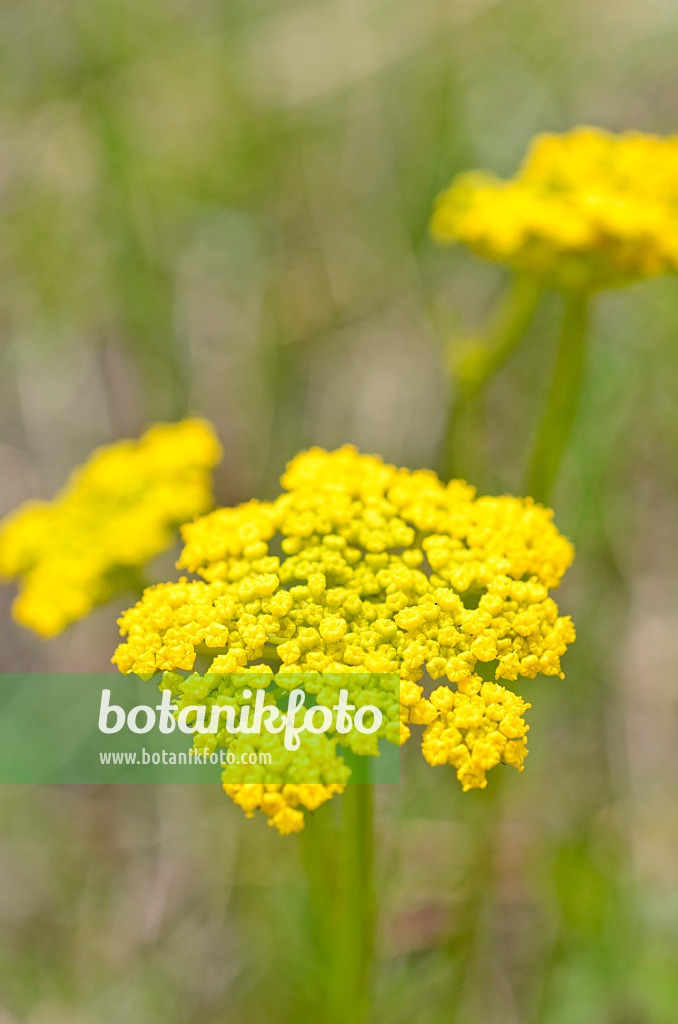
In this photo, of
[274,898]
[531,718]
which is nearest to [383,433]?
[531,718]

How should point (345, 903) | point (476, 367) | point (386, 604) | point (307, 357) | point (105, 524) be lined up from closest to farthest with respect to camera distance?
point (386, 604)
point (345, 903)
point (105, 524)
point (476, 367)
point (307, 357)

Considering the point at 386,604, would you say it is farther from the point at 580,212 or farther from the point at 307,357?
the point at 307,357

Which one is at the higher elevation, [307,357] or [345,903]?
[307,357]

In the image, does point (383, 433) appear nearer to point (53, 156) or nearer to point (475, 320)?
point (475, 320)

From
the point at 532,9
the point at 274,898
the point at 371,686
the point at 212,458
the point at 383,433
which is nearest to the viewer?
the point at 371,686

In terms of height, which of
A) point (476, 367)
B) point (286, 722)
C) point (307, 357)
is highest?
point (307, 357)

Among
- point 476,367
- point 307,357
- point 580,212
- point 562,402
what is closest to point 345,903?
point 562,402

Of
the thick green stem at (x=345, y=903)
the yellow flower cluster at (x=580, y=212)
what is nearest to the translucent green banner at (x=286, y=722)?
the thick green stem at (x=345, y=903)
